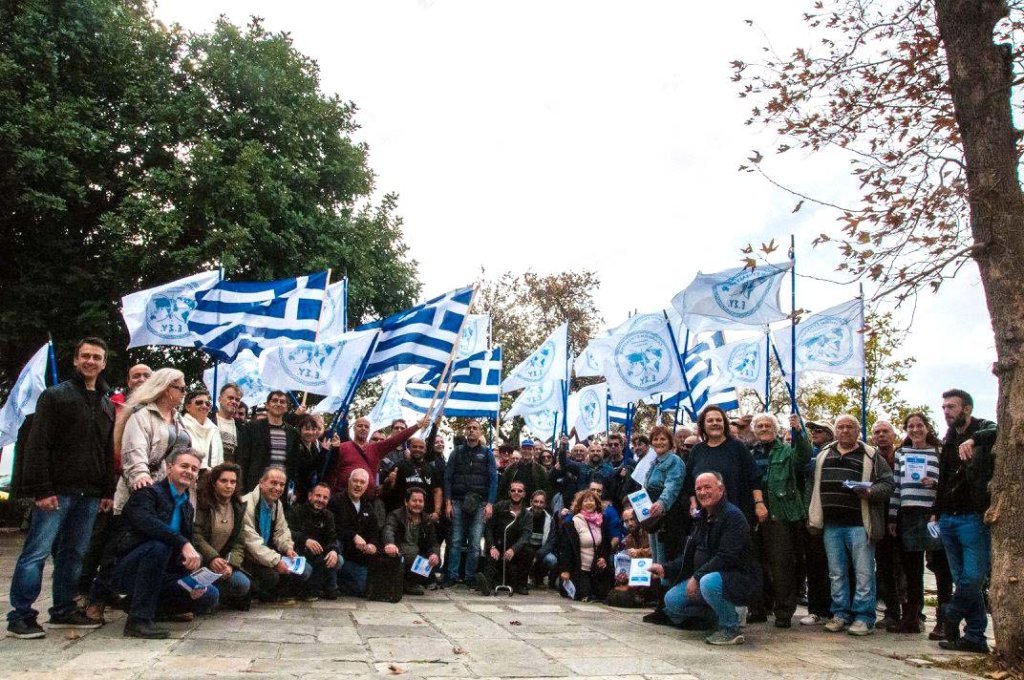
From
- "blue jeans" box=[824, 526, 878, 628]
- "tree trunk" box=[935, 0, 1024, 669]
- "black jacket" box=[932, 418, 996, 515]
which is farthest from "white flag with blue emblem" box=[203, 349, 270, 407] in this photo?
"tree trunk" box=[935, 0, 1024, 669]

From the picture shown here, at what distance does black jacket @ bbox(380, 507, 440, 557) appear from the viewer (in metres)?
9.59

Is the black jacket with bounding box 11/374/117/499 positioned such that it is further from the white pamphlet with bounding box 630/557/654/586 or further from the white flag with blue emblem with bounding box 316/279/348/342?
the white flag with blue emblem with bounding box 316/279/348/342

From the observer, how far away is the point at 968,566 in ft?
21.7

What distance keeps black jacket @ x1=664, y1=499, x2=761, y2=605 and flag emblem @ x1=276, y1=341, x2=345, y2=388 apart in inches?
206

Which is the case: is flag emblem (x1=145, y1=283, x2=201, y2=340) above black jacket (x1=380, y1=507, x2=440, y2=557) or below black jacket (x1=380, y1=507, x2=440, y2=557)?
above

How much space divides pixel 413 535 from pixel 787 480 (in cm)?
427

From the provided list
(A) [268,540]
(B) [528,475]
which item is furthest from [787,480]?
(A) [268,540]

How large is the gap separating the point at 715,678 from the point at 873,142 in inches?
174

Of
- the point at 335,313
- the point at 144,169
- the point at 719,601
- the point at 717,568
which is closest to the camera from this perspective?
the point at 719,601

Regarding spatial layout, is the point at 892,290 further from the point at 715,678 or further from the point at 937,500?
the point at 715,678

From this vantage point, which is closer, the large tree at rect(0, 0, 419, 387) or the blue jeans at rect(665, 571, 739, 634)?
the blue jeans at rect(665, 571, 739, 634)

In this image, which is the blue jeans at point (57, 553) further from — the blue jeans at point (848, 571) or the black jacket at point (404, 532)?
the blue jeans at point (848, 571)

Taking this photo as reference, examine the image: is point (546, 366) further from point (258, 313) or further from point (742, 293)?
point (742, 293)

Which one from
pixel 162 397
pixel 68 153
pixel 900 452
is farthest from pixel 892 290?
pixel 68 153
